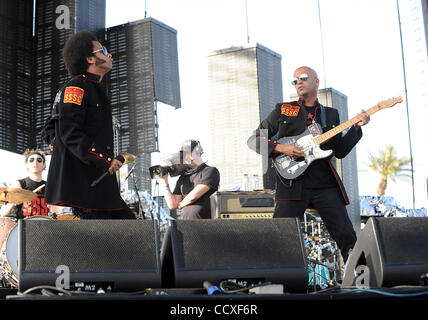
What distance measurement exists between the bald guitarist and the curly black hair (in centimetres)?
128

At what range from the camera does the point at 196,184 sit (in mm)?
5215

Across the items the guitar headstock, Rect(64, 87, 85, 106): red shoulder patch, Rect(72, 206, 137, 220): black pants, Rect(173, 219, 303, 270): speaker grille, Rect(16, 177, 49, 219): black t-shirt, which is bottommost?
Rect(173, 219, 303, 270): speaker grille

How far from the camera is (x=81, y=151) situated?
2.94 meters

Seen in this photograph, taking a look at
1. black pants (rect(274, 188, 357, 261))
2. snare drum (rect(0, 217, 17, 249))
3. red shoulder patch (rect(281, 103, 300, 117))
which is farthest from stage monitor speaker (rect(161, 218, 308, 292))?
snare drum (rect(0, 217, 17, 249))

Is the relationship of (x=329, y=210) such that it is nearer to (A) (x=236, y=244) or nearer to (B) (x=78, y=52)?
(A) (x=236, y=244)

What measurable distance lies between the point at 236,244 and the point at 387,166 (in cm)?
599

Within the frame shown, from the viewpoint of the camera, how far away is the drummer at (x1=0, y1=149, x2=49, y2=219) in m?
6.01

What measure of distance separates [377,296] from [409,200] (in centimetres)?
607

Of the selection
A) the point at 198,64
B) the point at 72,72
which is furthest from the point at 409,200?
the point at 72,72

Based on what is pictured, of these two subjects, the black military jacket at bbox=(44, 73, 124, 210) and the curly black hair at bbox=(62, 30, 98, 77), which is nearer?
the black military jacket at bbox=(44, 73, 124, 210)

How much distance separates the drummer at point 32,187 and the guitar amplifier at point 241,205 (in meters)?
1.87

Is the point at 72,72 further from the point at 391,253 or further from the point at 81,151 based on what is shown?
the point at 391,253

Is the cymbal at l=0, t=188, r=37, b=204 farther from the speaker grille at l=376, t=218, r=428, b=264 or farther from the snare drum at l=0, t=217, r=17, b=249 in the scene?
the speaker grille at l=376, t=218, r=428, b=264
